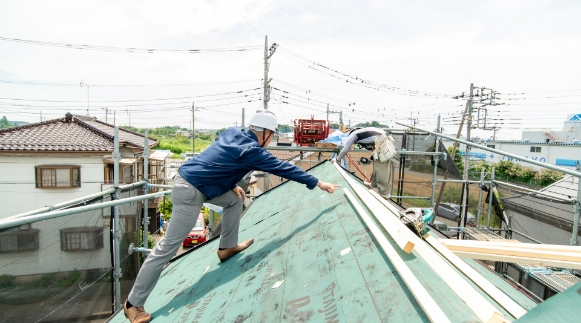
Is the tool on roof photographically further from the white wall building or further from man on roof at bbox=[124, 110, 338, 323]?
the white wall building

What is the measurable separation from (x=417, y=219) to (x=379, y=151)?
3.93 metres

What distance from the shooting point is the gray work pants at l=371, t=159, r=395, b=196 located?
6.17 meters

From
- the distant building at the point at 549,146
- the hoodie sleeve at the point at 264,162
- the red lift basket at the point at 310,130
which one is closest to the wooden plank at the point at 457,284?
the hoodie sleeve at the point at 264,162

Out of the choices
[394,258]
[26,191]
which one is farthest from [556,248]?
[26,191]

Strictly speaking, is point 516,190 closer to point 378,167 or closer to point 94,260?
point 378,167

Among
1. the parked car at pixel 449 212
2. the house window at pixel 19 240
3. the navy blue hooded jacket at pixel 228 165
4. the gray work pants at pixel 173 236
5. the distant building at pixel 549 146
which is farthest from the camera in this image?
the distant building at pixel 549 146

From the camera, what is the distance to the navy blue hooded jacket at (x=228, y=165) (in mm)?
2361

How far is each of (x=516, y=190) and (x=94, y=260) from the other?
29.2 feet

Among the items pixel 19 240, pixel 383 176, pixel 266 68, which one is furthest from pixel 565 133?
pixel 19 240

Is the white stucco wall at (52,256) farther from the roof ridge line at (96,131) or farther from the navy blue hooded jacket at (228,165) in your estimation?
the roof ridge line at (96,131)

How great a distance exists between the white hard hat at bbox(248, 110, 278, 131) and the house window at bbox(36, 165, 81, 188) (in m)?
14.5

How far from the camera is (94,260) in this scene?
3654 mm

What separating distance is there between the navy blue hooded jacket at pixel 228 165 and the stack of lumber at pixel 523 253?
3.85ft

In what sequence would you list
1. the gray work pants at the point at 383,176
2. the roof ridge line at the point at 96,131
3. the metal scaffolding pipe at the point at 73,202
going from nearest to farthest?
1. the metal scaffolding pipe at the point at 73,202
2. the gray work pants at the point at 383,176
3. the roof ridge line at the point at 96,131
